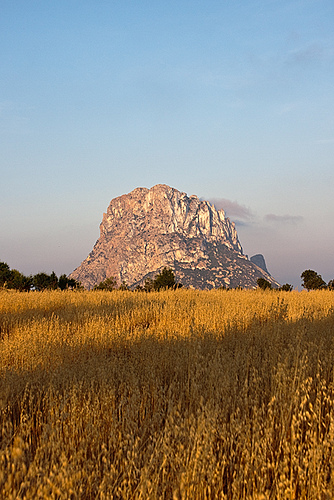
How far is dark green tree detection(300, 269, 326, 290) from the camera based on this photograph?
24625mm

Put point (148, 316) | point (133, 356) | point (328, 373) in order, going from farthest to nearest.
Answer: point (148, 316)
point (133, 356)
point (328, 373)

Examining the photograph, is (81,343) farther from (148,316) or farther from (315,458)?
(315,458)

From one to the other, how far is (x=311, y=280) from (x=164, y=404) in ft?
79.1

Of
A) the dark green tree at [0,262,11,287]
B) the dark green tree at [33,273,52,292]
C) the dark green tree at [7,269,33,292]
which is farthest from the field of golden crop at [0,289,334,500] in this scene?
the dark green tree at [0,262,11,287]

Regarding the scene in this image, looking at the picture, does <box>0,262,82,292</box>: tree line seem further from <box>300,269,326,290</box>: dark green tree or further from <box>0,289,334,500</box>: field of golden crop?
<box>300,269,326,290</box>: dark green tree

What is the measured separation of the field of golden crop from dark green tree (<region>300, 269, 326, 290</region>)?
15220 mm

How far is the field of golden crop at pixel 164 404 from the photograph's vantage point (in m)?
2.19

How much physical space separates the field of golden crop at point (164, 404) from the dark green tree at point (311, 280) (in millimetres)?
15220

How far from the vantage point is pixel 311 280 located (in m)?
25.2

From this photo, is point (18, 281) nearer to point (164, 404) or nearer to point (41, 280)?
point (41, 280)

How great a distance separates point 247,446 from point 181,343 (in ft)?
9.47

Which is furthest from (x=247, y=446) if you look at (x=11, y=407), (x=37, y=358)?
(x=37, y=358)

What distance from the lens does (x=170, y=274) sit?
922 inches

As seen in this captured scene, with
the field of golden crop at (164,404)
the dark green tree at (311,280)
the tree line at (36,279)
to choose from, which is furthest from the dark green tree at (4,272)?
the dark green tree at (311,280)
